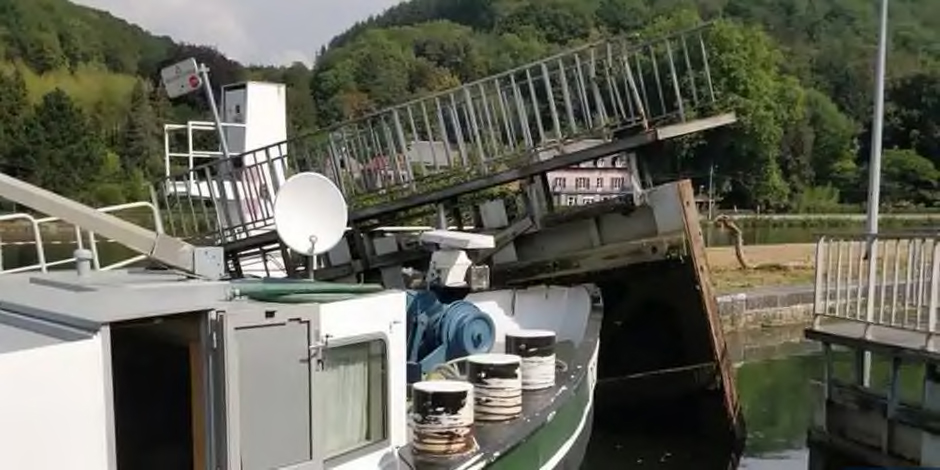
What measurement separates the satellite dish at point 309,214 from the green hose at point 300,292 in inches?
26.8

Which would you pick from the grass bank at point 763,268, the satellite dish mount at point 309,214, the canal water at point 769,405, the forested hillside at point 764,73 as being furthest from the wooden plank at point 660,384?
the grass bank at point 763,268

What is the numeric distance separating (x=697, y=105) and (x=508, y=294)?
11.4 feet

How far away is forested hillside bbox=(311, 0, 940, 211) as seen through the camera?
67812 millimetres

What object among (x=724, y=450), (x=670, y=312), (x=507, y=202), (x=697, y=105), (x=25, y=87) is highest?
(x=25, y=87)

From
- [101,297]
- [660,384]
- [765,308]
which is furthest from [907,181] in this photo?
[101,297]

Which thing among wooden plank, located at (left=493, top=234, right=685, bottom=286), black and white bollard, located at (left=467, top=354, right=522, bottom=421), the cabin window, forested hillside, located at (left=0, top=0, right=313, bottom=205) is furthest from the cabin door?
forested hillside, located at (left=0, top=0, right=313, bottom=205)

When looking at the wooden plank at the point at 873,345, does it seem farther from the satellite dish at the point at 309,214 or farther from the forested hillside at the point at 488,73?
the forested hillside at the point at 488,73

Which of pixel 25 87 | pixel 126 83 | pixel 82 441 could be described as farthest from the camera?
pixel 126 83

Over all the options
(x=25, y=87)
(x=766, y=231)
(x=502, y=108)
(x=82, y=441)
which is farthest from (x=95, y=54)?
Result: (x=82, y=441)

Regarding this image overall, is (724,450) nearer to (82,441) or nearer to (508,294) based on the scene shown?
(508,294)

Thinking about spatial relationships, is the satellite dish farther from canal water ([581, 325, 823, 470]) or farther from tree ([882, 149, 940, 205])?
tree ([882, 149, 940, 205])

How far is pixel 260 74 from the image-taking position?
103m

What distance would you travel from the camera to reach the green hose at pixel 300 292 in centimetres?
529

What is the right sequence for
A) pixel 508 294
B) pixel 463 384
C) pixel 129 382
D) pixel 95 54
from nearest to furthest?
1. pixel 129 382
2. pixel 463 384
3. pixel 508 294
4. pixel 95 54
